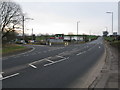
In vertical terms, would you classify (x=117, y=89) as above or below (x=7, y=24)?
below

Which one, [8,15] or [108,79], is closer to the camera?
[108,79]

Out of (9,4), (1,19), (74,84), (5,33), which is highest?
(9,4)

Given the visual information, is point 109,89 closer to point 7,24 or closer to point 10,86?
point 10,86

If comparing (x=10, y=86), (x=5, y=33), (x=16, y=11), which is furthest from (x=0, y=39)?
(x=10, y=86)

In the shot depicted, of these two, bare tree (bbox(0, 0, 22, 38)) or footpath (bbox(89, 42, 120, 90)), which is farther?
bare tree (bbox(0, 0, 22, 38))

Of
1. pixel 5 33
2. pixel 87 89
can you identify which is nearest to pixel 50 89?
pixel 87 89

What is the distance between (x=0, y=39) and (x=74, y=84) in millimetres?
31608

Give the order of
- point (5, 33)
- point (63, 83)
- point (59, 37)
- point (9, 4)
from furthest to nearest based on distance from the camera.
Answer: point (59, 37) → point (9, 4) → point (5, 33) → point (63, 83)

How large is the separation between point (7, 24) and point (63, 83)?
35.9 metres

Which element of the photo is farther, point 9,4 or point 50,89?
point 9,4

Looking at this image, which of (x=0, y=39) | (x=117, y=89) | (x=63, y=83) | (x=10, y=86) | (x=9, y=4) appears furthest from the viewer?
(x=9, y=4)

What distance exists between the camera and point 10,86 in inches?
313

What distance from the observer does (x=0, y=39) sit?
123 ft

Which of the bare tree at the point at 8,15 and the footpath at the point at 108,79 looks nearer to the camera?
the footpath at the point at 108,79
